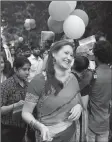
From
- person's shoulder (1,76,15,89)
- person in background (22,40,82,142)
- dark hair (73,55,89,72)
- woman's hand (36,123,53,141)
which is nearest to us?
woman's hand (36,123,53,141)

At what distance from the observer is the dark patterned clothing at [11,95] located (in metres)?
2.63

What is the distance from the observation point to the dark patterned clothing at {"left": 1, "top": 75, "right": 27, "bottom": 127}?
263 centimetres

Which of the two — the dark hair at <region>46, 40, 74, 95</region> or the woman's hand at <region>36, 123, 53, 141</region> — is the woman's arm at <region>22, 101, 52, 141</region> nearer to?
the woman's hand at <region>36, 123, 53, 141</region>

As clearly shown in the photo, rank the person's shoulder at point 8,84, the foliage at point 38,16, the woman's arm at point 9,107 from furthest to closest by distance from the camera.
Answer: the foliage at point 38,16 < the person's shoulder at point 8,84 < the woman's arm at point 9,107

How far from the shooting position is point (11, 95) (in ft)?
8.73

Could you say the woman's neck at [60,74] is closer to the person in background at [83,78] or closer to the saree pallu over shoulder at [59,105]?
the saree pallu over shoulder at [59,105]

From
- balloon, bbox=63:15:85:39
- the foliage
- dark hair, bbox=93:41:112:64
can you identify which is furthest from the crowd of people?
the foliage

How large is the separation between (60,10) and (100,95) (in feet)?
4.08

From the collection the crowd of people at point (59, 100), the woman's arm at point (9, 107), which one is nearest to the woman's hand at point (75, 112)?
the crowd of people at point (59, 100)

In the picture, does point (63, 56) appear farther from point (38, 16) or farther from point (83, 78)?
point (38, 16)

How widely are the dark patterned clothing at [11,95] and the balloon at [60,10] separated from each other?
114cm

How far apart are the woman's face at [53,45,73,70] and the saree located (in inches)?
4.6

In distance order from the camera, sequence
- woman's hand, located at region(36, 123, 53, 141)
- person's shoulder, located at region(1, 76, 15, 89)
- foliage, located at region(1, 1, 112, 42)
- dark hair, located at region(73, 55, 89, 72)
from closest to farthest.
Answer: woman's hand, located at region(36, 123, 53, 141) < person's shoulder, located at region(1, 76, 15, 89) < dark hair, located at region(73, 55, 89, 72) < foliage, located at region(1, 1, 112, 42)

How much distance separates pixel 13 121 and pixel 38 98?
601mm
